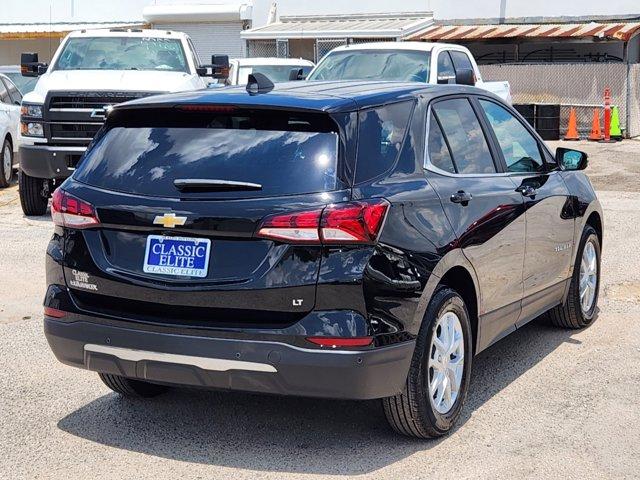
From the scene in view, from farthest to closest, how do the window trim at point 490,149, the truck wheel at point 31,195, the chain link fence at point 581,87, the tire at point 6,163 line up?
the chain link fence at point 581,87 → the tire at point 6,163 → the truck wheel at point 31,195 → the window trim at point 490,149

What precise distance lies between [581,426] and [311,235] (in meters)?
1.85

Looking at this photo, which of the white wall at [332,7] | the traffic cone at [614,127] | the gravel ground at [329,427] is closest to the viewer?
the gravel ground at [329,427]

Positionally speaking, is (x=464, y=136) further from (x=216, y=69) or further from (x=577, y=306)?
(x=216, y=69)

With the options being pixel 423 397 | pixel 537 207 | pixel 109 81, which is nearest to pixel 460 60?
pixel 109 81

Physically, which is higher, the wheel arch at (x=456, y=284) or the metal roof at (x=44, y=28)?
the metal roof at (x=44, y=28)

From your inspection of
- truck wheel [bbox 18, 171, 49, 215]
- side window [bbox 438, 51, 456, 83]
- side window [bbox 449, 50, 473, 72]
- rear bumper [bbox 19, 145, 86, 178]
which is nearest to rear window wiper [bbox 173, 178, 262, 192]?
rear bumper [bbox 19, 145, 86, 178]

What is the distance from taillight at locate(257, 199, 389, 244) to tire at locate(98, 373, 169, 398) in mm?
1544

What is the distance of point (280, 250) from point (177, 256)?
0.49m

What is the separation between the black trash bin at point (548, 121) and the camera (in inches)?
1008

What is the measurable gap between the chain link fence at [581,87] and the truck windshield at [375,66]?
39.5ft

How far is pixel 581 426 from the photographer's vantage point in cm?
569

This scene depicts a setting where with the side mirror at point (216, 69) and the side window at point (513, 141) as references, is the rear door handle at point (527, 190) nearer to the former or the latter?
the side window at point (513, 141)

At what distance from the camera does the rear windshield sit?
5.01 metres

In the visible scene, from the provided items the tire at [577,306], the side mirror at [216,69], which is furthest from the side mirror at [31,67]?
the tire at [577,306]
